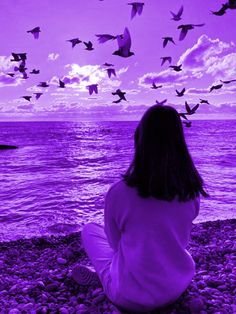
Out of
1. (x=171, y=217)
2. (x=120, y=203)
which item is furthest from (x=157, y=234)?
(x=120, y=203)

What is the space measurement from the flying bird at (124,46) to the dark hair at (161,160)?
8.05 ft

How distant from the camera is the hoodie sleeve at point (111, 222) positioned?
227cm

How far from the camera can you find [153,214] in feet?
7.48

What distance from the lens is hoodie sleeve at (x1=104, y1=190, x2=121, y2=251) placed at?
227 cm

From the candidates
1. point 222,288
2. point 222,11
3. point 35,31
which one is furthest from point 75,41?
point 222,288

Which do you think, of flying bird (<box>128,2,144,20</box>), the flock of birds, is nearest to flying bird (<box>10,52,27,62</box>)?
the flock of birds

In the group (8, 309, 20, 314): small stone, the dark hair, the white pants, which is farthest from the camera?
(8, 309, 20, 314): small stone

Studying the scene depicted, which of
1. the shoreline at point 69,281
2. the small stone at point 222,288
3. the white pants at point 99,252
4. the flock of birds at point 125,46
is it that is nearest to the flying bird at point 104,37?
the flock of birds at point 125,46

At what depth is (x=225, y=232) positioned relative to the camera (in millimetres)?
6230

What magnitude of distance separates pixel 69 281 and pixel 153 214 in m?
2.04

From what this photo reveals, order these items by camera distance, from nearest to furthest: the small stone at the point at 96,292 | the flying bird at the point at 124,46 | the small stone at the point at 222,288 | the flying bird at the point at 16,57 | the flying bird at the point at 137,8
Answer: the small stone at the point at 96,292, the small stone at the point at 222,288, the flying bird at the point at 124,46, the flying bird at the point at 137,8, the flying bird at the point at 16,57

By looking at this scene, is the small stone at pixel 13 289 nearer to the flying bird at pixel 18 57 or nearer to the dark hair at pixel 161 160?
the dark hair at pixel 161 160

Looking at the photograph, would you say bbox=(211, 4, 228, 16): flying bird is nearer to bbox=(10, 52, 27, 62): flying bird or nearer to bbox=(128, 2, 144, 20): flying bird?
bbox=(128, 2, 144, 20): flying bird

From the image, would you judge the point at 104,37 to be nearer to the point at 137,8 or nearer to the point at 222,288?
the point at 137,8
